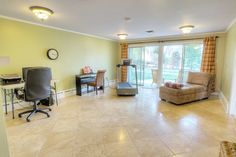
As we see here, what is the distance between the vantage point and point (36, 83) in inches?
121

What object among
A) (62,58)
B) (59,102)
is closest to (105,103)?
(59,102)

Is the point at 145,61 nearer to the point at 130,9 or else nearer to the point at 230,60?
the point at 230,60

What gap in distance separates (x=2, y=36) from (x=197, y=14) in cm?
442

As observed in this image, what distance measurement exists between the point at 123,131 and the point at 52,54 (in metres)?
3.28

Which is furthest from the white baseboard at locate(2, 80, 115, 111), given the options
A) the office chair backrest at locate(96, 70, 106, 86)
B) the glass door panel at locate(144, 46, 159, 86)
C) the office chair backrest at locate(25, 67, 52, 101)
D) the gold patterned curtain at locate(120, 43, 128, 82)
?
the glass door panel at locate(144, 46, 159, 86)

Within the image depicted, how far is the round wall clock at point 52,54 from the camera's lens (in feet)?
14.4

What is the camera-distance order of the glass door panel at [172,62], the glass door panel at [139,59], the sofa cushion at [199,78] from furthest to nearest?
1. the glass door panel at [139,59]
2. the glass door panel at [172,62]
3. the sofa cushion at [199,78]

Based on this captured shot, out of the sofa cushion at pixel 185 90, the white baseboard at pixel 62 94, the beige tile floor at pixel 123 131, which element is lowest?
the beige tile floor at pixel 123 131

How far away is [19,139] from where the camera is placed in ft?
7.85

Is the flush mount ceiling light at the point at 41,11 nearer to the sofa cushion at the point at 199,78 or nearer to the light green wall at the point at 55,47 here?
the light green wall at the point at 55,47

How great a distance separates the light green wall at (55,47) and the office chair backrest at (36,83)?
1046 millimetres

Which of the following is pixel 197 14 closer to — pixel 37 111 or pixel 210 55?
pixel 210 55

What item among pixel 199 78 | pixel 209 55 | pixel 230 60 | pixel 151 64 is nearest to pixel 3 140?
pixel 230 60

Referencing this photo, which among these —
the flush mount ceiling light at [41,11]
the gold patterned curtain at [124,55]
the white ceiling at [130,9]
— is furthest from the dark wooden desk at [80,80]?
the flush mount ceiling light at [41,11]
